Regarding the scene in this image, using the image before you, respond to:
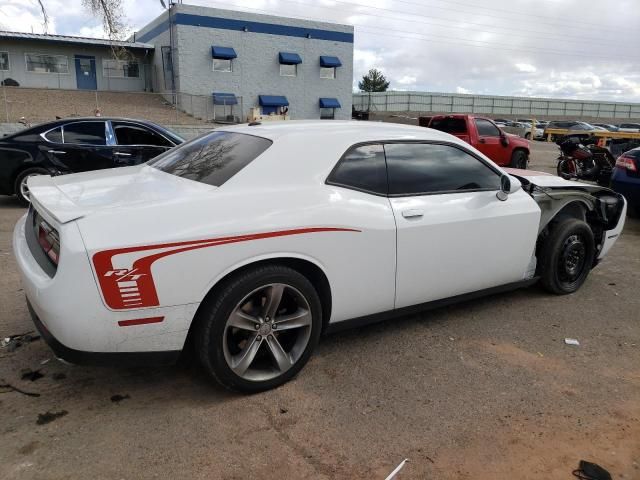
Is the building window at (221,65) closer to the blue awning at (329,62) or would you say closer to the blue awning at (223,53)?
the blue awning at (223,53)

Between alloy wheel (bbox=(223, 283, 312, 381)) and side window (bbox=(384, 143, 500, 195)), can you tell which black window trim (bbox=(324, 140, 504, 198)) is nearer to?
side window (bbox=(384, 143, 500, 195))

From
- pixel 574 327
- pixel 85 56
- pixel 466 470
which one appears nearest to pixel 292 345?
pixel 466 470

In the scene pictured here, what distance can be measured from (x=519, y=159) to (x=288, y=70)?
21.3 meters

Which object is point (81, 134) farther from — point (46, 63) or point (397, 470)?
point (46, 63)

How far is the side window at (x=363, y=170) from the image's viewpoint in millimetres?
3410

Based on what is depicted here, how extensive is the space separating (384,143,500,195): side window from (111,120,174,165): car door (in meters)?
5.80

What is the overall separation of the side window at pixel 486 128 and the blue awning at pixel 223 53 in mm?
20089

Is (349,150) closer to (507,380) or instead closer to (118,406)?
(507,380)

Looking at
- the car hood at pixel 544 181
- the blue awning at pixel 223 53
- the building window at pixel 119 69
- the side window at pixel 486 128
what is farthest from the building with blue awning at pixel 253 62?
the car hood at pixel 544 181

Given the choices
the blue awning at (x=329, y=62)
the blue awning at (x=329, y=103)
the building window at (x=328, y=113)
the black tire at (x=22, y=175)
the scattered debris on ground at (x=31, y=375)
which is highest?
the blue awning at (x=329, y=62)

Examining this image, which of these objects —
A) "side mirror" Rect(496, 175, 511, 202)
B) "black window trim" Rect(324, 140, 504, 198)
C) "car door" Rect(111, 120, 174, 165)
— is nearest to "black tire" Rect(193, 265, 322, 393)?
"black window trim" Rect(324, 140, 504, 198)

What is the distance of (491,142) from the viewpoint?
550 inches

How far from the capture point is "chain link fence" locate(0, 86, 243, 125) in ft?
80.5

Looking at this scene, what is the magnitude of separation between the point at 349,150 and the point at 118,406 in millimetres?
2110
